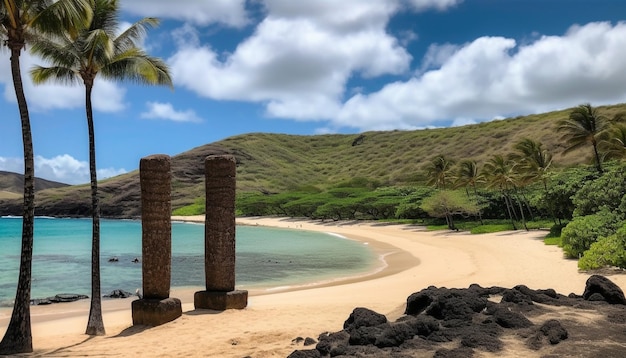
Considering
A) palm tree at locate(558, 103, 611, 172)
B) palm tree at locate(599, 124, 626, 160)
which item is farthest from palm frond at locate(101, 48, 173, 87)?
palm tree at locate(558, 103, 611, 172)

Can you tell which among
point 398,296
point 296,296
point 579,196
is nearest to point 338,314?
point 398,296

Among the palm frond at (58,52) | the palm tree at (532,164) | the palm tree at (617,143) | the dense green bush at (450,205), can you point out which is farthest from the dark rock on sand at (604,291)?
the dense green bush at (450,205)

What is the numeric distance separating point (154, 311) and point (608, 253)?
49.7 feet

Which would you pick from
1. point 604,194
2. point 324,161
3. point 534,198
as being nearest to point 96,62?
point 604,194

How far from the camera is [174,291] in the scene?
20.7 m

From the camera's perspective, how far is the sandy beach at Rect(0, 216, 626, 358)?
10438mm

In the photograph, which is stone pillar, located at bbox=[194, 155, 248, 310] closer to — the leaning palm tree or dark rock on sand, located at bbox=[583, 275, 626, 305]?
dark rock on sand, located at bbox=[583, 275, 626, 305]

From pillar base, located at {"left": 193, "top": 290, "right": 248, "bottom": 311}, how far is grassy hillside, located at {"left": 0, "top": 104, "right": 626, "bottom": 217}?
253 feet

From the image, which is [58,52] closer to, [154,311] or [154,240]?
[154,240]

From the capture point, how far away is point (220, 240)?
45.5 ft

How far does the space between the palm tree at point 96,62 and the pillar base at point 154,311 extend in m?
0.91

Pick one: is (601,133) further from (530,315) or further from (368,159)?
(368,159)

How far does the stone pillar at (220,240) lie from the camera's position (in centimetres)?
1377

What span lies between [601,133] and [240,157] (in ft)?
359
